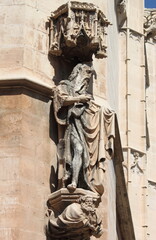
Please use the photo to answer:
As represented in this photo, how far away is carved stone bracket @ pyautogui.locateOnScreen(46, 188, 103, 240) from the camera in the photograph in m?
11.2

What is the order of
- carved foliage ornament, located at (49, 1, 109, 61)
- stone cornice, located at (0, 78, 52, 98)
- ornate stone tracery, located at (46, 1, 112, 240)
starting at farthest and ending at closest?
carved foliage ornament, located at (49, 1, 109, 61), stone cornice, located at (0, 78, 52, 98), ornate stone tracery, located at (46, 1, 112, 240)

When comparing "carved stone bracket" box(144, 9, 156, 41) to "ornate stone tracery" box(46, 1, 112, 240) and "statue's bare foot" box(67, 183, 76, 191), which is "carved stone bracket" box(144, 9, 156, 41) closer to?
"ornate stone tracery" box(46, 1, 112, 240)

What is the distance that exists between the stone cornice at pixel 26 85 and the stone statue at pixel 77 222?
60.3 inches

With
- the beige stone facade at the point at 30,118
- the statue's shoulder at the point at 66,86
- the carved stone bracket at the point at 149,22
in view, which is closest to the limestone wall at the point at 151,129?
the carved stone bracket at the point at 149,22

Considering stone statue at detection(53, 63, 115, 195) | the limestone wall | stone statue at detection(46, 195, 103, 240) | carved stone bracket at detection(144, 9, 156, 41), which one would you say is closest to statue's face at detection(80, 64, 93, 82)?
stone statue at detection(53, 63, 115, 195)

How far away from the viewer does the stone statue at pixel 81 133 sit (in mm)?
11594

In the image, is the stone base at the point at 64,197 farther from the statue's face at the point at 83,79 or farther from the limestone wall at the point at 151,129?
the limestone wall at the point at 151,129

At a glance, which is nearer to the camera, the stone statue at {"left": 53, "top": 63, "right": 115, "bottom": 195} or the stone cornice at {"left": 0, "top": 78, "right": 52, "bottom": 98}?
the stone statue at {"left": 53, "top": 63, "right": 115, "bottom": 195}

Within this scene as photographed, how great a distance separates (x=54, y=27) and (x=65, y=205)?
2434 millimetres

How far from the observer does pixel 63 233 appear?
11.4 m

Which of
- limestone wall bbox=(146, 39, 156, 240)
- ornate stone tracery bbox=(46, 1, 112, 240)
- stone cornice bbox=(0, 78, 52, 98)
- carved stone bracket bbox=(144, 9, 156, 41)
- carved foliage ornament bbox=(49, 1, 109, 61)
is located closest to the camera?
ornate stone tracery bbox=(46, 1, 112, 240)

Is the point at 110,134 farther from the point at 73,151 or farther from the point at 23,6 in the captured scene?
the point at 23,6

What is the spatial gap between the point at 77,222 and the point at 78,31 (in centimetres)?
248

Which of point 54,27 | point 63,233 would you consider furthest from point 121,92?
point 63,233
